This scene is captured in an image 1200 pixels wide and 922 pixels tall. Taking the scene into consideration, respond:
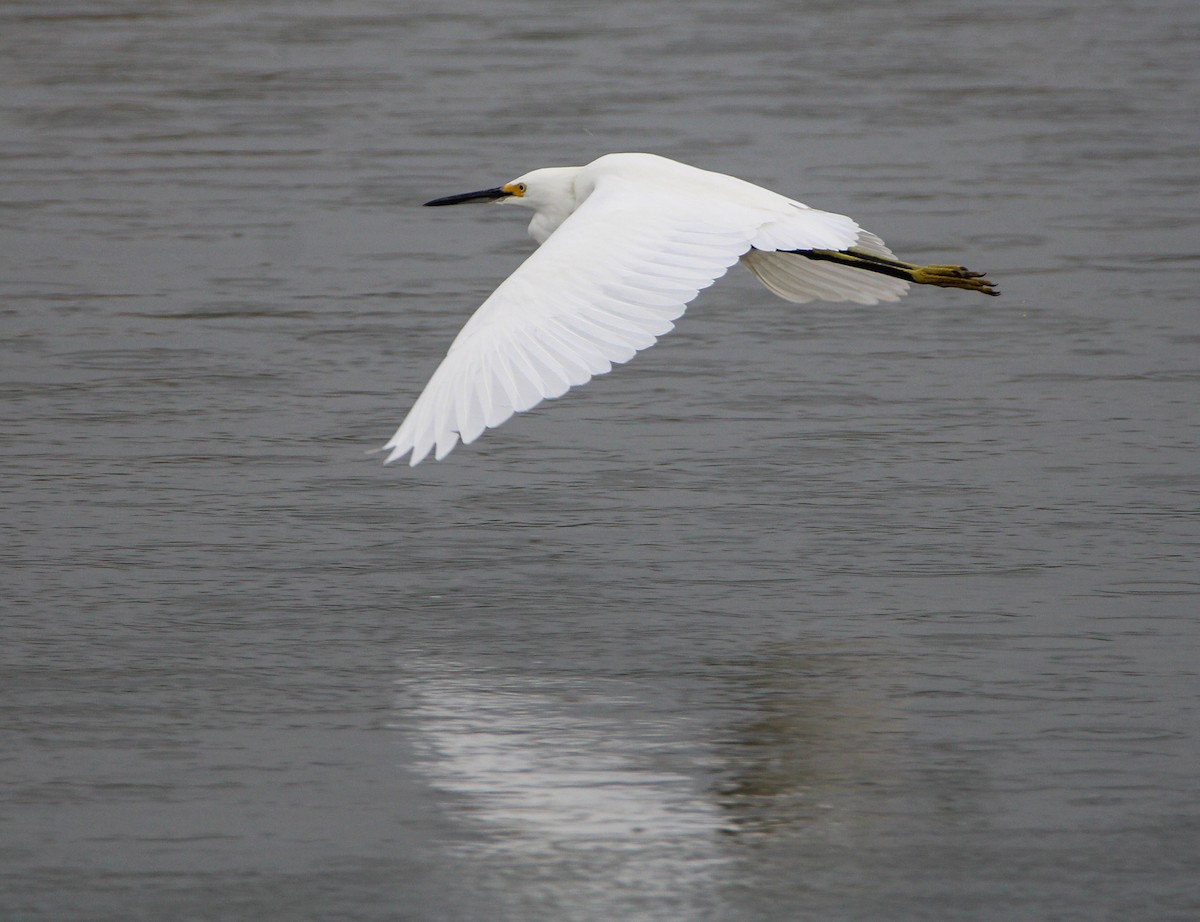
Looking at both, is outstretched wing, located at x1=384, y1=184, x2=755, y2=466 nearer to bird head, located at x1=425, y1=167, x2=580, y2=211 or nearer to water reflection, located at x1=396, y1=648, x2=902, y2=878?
water reflection, located at x1=396, y1=648, x2=902, y2=878

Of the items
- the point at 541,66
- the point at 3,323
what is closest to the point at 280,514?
the point at 3,323

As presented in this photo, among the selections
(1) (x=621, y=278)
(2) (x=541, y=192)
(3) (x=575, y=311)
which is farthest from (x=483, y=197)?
(3) (x=575, y=311)

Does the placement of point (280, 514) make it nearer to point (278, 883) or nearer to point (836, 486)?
point (836, 486)

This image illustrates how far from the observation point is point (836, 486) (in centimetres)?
627

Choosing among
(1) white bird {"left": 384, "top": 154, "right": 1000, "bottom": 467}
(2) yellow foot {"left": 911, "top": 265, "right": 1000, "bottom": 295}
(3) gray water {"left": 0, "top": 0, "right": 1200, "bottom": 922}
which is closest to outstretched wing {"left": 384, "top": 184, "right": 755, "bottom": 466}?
(1) white bird {"left": 384, "top": 154, "right": 1000, "bottom": 467}

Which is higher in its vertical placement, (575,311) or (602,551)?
(575,311)

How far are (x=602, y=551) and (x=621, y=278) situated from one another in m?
0.73

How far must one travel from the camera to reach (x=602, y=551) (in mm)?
5746

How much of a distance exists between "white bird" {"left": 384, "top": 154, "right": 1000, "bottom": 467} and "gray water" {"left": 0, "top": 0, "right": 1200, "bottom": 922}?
0.47 meters

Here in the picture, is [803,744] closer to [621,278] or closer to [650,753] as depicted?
[650,753]

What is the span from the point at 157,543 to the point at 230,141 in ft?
19.7

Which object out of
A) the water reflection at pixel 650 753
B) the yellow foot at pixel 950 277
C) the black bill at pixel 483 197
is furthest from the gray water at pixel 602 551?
the black bill at pixel 483 197

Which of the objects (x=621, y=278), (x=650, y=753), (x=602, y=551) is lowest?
(x=650, y=753)

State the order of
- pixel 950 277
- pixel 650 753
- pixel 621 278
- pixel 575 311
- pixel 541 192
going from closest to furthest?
pixel 650 753
pixel 575 311
pixel 621 278
pixel 950 277
pixel 541 192
